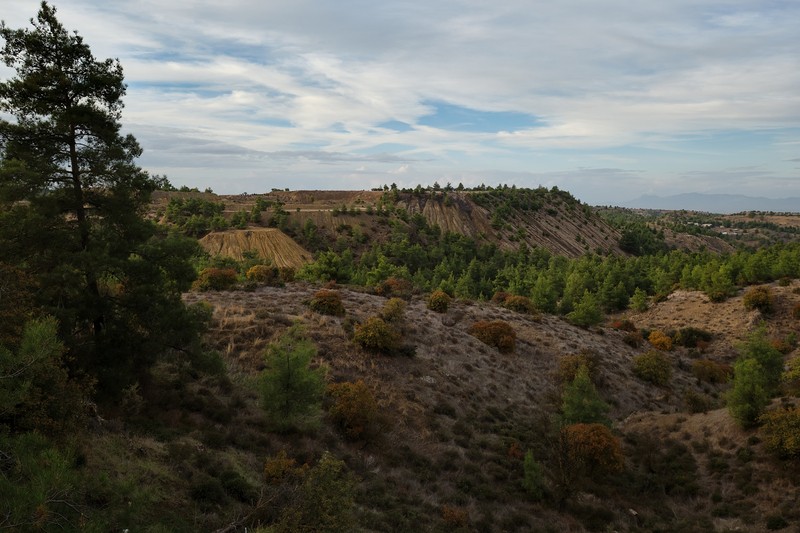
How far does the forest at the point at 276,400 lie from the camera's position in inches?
424

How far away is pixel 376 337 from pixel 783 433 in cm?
2222

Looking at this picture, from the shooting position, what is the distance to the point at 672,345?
50.8 meters

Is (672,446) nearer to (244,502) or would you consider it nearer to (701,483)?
(701,483)

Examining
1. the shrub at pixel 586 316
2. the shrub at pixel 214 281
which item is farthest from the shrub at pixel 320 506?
the shrub at pixel 586 316

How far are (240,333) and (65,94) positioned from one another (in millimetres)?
16502

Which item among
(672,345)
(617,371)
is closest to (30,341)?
(617,371)

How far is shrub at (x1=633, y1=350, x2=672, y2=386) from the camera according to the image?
3775 cm

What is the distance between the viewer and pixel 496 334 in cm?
3716

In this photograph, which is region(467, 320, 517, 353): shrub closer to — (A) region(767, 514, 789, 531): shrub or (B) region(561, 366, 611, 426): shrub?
(B) region(561, 366, 611, 426): shrub

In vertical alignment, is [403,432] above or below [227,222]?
below

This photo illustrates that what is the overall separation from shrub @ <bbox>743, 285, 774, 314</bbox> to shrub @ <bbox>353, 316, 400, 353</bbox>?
52271 millimetres

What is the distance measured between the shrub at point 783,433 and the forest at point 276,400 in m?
0.10

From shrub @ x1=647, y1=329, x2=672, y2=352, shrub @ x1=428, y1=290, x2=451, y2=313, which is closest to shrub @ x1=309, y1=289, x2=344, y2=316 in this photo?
shrub @ x1=428, y1=290, x2=451, y2=313

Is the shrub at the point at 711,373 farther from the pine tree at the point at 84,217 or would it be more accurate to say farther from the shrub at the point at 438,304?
the pine tree at the point at 84,217
